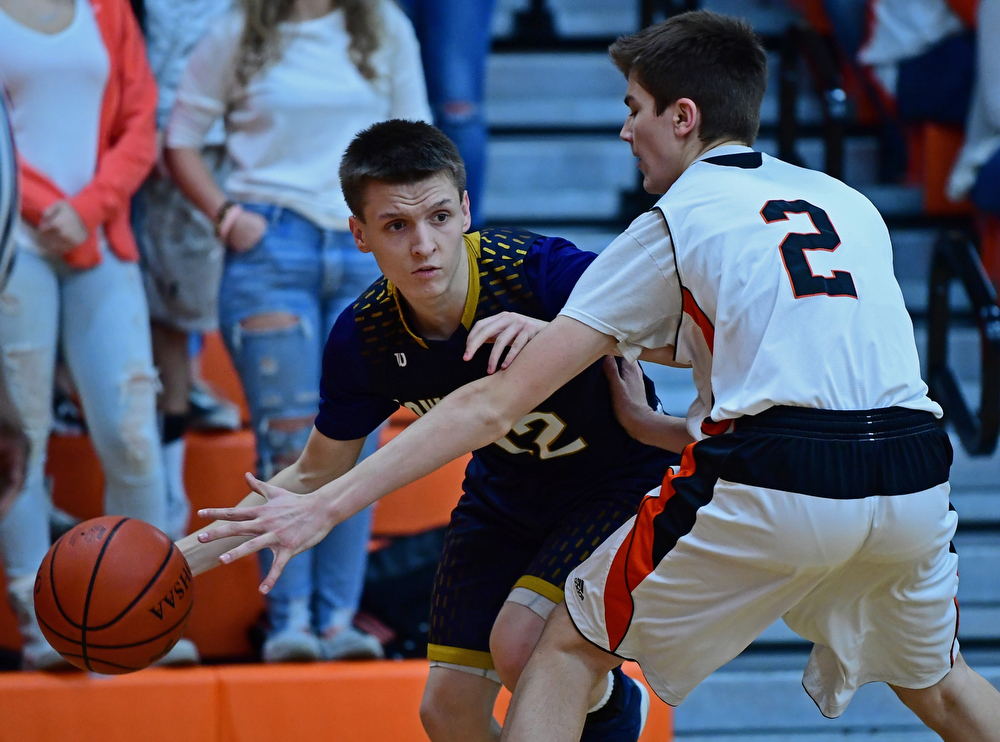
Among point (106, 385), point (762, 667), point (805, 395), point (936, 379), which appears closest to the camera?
point (805, 395)

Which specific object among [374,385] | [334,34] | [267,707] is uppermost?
[334,34]

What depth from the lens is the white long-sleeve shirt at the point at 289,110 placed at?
12.0 feet

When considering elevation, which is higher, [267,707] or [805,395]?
[805,395]

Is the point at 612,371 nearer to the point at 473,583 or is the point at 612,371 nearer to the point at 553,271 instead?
the point at 553,271

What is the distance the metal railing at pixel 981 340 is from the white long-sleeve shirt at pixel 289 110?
218 centimetres

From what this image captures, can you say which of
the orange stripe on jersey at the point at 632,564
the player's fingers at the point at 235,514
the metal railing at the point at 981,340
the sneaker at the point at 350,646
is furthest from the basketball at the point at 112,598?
the metal railing at the point at 981,340

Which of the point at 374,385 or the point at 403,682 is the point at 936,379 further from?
the point at 374,385

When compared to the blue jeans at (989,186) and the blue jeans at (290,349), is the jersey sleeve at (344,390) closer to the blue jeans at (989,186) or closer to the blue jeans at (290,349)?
the blue jeans at (290,349)

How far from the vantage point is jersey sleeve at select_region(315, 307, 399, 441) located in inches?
103

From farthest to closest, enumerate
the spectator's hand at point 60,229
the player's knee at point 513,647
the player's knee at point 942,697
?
the spectator's hand at point 60,229 < the player's knee at point 513,647 < the player's knee at point 942,697

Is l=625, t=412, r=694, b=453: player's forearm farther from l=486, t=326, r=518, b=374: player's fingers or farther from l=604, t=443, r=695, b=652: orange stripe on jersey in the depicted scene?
l=486, t=326, r=518, b=374: player's fingers

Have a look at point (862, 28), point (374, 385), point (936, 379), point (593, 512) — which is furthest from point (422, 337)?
point (862, 28)

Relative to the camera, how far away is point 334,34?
3711 mm

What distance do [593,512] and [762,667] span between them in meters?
1.88
